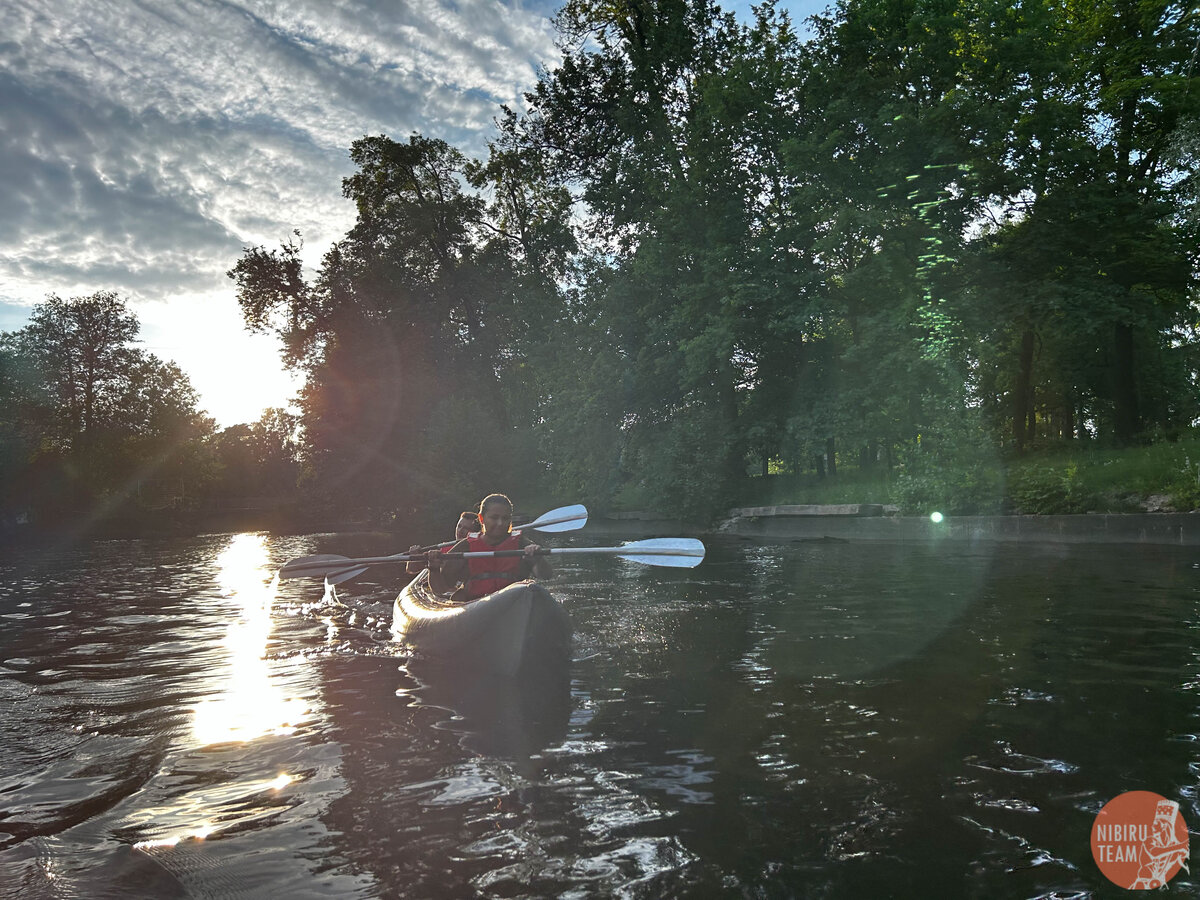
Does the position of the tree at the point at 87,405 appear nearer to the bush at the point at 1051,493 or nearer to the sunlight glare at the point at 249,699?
the sunlight glare at the point at 249,699

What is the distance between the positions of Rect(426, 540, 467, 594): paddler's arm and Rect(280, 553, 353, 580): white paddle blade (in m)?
1.57

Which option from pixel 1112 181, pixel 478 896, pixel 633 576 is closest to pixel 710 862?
pixel 478 896

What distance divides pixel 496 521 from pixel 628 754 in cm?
436

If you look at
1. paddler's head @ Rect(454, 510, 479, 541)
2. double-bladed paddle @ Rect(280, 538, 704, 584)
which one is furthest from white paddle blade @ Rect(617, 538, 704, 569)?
paddler's head @ Rect(454, 510, 479, 541)

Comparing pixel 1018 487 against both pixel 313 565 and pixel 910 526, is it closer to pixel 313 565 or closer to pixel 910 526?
pixel 910 526

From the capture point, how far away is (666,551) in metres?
9.75

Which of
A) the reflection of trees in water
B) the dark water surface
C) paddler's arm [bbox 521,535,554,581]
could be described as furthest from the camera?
paddler's arm [bbox 521,535,554,581]

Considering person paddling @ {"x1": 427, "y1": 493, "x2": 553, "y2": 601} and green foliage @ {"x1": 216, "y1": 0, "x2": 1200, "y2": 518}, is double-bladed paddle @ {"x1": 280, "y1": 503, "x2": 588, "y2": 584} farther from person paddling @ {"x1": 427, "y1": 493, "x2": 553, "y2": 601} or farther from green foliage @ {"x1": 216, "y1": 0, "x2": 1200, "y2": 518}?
green foliage @ {"x1": 216, "y1": 0, "x2": 1200, "y2": 518}

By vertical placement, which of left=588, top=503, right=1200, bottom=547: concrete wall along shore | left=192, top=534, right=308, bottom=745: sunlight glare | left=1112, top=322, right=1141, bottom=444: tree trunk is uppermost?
left=1112, top=322, right=1141, bottom=444: tree trunk

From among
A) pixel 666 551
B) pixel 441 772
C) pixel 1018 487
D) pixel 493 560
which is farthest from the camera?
pixel 1018 487

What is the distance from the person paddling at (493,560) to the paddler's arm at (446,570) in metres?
0.01

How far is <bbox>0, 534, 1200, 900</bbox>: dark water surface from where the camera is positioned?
3686 millimetres

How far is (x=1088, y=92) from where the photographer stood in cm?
2434

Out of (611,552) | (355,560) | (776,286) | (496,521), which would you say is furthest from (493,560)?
(776,286)
